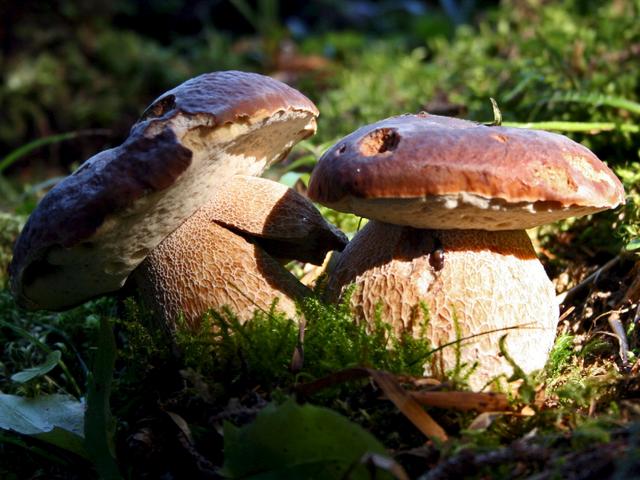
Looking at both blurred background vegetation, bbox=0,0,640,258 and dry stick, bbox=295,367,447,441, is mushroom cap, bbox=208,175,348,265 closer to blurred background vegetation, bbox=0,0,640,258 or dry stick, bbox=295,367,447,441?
dry stick, bbox=295,367,447,441

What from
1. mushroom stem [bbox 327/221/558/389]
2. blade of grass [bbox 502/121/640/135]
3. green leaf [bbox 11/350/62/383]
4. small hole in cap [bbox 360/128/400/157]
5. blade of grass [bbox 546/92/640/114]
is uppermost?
small hole in cap [bbox 360/128/400/157]

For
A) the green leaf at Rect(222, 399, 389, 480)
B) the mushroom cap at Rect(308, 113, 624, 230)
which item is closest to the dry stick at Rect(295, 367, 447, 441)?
the green leaf at Rect(222, 399, 389, 480)

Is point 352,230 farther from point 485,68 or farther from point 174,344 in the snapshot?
point 485,68

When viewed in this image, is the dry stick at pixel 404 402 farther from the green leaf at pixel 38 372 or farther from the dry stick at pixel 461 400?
the green leaf at pixel 38 372

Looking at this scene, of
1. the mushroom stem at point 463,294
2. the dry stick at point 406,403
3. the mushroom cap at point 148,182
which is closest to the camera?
the dry stick at point 406,403

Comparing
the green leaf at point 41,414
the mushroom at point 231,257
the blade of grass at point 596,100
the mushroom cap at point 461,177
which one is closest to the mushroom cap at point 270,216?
the mushroom at point 231,257

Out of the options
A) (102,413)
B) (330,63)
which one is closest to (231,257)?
(102,413)
